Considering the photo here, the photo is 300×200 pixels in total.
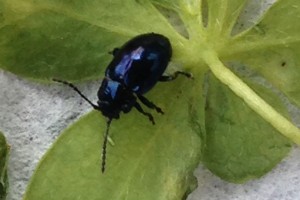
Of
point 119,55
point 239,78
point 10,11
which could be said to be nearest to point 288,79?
point 239,78

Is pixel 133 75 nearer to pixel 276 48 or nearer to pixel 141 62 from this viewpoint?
pixel 141 62

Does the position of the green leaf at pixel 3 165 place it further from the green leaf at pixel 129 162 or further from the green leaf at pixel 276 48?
the green leaf at pixel 276 48

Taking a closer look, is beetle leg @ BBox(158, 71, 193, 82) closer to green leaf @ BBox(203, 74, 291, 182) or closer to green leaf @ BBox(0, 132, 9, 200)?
green leaf @ BBox(203, 74, 291, 182)

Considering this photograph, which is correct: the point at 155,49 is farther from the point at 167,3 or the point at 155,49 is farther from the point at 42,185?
the point at 42,185

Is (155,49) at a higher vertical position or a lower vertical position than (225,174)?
higher

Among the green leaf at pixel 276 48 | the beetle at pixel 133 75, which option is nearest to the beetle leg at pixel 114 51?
the beetle at pixel 133 75
